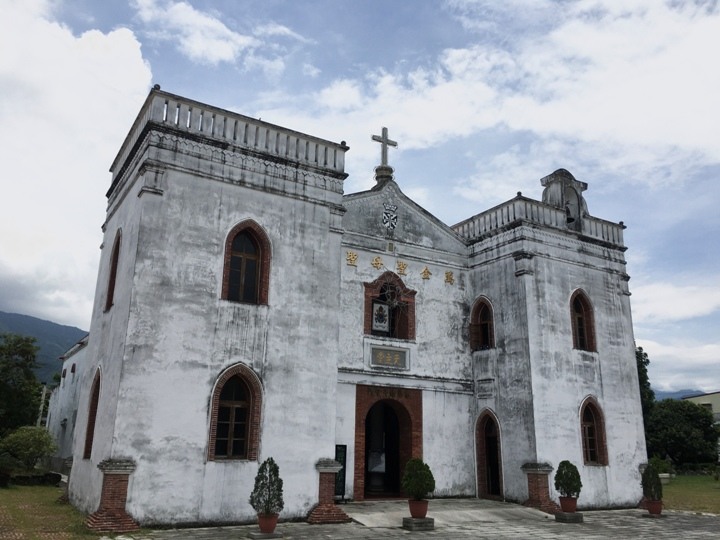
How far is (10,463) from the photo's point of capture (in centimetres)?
1847

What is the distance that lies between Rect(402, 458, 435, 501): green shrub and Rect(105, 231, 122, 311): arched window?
778 cm

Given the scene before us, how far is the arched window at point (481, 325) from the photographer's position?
17594mm

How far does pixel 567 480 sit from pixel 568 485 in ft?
0.36

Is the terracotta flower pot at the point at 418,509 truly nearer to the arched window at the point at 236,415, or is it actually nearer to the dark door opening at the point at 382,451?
the arched window at the point at 236,415

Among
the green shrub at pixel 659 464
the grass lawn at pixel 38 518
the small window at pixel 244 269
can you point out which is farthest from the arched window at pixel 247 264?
the green shrub at pixel 659 464

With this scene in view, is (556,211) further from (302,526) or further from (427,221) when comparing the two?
(302,526)

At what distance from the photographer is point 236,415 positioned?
40.7 ft

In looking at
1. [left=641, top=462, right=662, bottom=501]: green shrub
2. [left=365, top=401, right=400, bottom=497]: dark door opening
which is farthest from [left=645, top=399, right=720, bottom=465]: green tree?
[left=365, top=401, right=400, bottom=497]: dark door opening

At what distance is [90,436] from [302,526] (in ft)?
16.9

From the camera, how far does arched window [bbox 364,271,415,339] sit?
16578 mm

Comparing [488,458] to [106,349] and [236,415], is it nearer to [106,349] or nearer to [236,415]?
[236,415]

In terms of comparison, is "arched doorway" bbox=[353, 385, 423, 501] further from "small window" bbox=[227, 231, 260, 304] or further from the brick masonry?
the brick masonry

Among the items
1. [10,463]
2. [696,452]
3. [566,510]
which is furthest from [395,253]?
[696,452]

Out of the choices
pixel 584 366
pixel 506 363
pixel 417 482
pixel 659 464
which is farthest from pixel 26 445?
pixel 659 464
